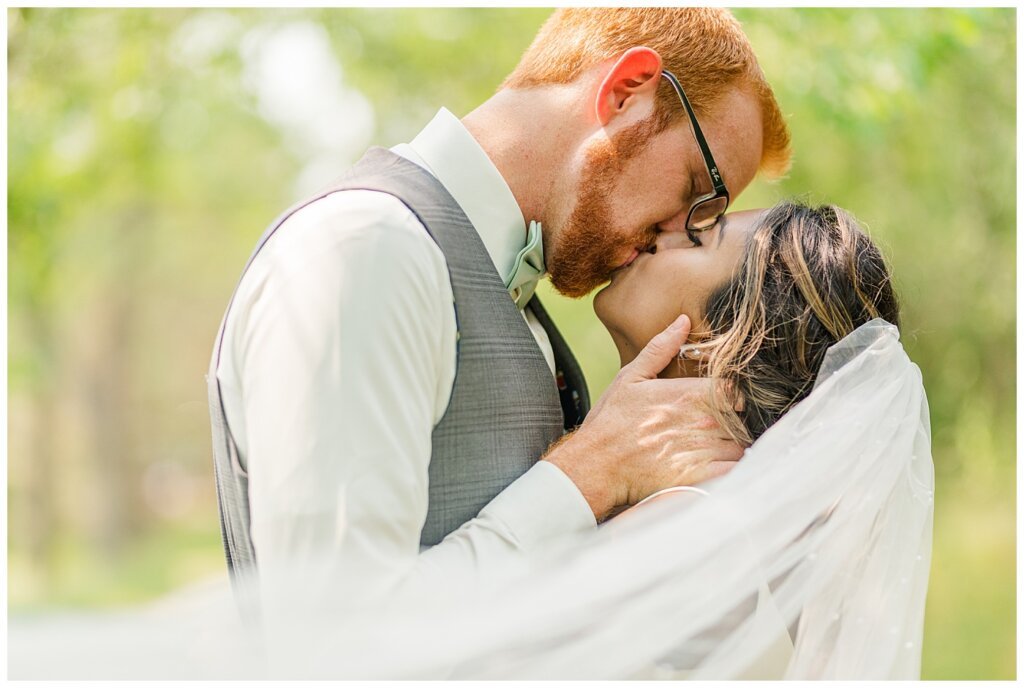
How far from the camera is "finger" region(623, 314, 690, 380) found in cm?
230

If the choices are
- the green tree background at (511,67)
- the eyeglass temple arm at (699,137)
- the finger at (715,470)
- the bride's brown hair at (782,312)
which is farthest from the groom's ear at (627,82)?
the green tree background at (511,67)

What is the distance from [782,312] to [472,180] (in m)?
0.80

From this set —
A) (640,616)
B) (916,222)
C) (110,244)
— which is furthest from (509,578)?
(110,244)

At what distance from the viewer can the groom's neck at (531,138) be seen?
7.84ft

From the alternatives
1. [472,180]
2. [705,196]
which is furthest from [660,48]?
[472,180]

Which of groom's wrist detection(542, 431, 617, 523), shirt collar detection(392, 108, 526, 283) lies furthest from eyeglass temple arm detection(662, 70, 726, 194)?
groom's wrist detection(542, 431, 617, 523)

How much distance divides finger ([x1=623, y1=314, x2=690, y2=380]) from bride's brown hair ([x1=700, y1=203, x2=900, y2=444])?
61 mm

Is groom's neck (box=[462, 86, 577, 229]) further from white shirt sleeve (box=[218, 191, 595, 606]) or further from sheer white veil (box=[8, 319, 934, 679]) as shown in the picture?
sheer white veil (box=[8, 319, 934, 679])

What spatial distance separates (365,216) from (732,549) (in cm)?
97

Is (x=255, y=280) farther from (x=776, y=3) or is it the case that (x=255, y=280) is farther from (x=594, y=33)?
(x=776, y=3)

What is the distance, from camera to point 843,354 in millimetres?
2283

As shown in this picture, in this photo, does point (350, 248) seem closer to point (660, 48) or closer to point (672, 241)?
point (672, 241)

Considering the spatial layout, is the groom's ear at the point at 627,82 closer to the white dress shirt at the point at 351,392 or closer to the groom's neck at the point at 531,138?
the groom's neck at the point at 531,138

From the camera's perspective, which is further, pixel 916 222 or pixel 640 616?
pixel 916 222
